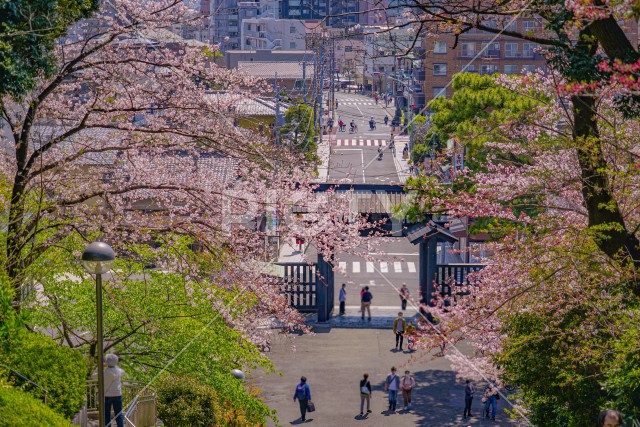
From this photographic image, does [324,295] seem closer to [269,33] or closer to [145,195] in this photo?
[145,195]

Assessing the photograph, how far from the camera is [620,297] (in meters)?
11.8

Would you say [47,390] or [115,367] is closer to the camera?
[47,390]

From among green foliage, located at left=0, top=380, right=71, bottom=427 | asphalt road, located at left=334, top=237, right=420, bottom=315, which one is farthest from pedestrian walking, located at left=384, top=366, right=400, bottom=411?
green foliage, located at left=0, top=380, right=71, bottom=427

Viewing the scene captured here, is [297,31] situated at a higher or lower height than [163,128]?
higher

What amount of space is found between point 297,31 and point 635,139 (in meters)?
129

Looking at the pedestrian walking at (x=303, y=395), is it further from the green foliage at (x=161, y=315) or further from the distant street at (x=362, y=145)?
the distant street at (x=362, y=145)

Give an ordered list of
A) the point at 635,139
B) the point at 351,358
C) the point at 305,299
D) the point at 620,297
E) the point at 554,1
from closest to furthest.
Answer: the point at 554,1 < the point at 620,297 < the point at 635,139 < the point at 351,358 < the point at 305,299

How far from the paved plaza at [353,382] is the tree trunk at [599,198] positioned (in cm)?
935

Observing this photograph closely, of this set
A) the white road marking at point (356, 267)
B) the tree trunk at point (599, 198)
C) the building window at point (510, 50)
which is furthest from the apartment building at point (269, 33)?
the tree trunk at point (599, 198)

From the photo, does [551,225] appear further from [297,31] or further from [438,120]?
[297,31]

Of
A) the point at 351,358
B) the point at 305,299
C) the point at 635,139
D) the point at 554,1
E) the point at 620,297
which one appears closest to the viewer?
the point at 554,1

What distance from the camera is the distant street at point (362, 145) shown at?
2626 inches

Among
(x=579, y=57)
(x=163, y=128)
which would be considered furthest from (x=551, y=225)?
(x=163, y=128)

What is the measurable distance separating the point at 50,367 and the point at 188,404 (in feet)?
10.1
